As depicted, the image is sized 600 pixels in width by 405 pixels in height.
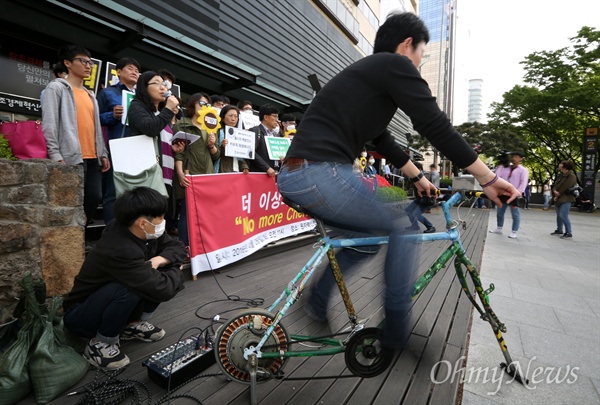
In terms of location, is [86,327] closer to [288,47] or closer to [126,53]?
[126,53]

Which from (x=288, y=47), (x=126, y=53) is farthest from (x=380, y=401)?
(x=288, y=47)

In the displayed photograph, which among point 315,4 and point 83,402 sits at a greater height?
point 315,4

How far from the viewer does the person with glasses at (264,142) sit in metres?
4.97

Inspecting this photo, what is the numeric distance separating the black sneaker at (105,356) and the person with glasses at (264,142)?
129 inches

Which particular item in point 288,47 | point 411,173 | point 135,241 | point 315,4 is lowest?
point 135,241

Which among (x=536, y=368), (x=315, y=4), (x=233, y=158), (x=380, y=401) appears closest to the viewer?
(x=380, y=401)

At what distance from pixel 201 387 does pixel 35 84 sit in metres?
6.74

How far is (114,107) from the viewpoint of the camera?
363cm

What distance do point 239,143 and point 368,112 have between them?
3259mm

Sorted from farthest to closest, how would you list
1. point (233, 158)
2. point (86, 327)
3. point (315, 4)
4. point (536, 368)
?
point (315, 4) → point (233, 158) → point (536, 368) → point (86, 327)

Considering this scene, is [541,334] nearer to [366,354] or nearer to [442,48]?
[366,354]

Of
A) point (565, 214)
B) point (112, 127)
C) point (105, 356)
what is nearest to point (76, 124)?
point (112, 127)

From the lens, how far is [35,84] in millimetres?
5777

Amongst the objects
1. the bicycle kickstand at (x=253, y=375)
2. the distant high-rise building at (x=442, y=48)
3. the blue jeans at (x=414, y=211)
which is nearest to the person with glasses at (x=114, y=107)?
the bicycle kickstand at (x=253, y=375)
